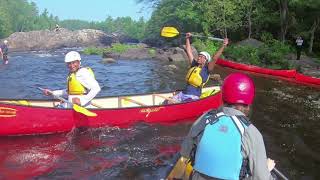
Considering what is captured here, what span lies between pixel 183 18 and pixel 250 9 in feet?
22.6

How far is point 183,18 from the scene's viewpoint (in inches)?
1475

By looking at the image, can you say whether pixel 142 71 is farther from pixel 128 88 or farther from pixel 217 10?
pixel 217 10

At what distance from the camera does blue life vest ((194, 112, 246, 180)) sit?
323 cm

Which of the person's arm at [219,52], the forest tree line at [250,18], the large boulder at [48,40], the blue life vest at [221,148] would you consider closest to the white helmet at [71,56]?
the person's arm at [219,52]

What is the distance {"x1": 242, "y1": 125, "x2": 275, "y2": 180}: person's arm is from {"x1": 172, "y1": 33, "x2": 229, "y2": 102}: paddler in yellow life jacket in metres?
6.86

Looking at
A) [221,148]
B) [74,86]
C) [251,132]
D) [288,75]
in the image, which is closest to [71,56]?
[74,86]

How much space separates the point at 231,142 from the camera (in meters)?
3.23

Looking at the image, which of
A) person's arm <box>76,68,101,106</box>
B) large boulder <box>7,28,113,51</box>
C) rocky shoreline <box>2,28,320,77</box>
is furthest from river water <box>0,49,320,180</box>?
large boulder <box>7,28,113,51</box>

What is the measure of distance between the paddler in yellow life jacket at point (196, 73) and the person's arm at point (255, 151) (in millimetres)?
6863

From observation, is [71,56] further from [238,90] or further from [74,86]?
[238,90]

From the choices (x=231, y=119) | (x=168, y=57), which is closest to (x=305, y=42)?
(x=168, y=57)

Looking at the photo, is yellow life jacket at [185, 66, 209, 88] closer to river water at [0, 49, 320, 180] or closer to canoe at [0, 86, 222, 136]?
canoe at [0, 86, 222, 136]

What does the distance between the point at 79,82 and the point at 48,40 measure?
4892 cm

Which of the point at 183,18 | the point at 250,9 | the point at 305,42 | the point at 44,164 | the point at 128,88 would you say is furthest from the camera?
the point at 183,18
